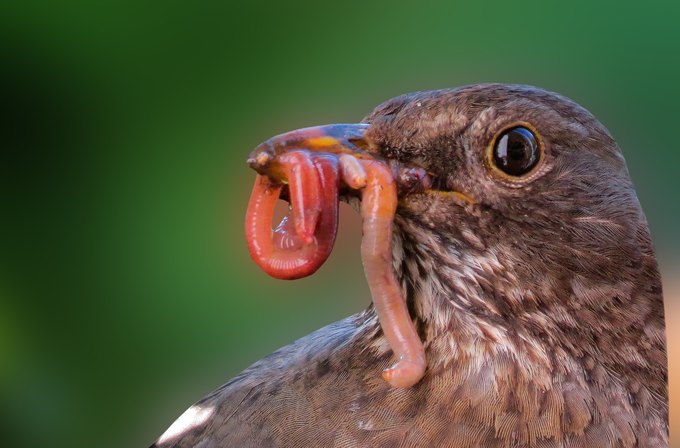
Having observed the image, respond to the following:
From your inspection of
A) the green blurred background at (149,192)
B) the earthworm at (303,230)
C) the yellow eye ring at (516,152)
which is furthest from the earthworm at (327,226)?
the green blurred background at (149,192)

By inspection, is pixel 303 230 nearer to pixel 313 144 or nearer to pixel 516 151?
pixel 313 144

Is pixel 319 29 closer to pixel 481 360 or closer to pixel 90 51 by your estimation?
pixel 90 51

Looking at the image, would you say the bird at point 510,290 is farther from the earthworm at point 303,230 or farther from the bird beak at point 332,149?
the earthworm at point 303,230

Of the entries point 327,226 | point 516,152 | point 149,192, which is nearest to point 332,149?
point 327,226

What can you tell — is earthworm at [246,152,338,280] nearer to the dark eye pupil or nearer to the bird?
the bird

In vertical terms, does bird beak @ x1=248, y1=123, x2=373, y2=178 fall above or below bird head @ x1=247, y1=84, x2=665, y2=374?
above

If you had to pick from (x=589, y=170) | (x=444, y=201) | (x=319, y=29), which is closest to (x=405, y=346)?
(x=444, y=201)

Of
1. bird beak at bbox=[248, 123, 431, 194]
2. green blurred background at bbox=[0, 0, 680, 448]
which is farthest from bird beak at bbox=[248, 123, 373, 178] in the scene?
green blurred background at bbox=[0, 0, 680, 448]
